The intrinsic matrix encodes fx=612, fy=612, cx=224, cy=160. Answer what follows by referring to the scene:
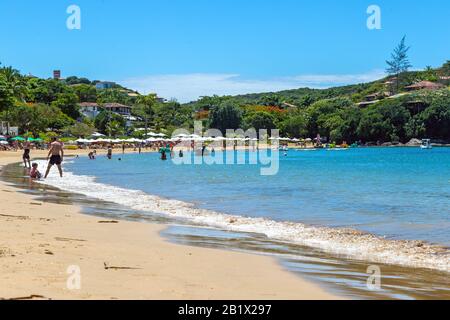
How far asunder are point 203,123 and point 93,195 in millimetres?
112416

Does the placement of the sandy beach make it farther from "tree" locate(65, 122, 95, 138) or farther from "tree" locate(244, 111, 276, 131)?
"tree" locate(244, 111, 276, 131)

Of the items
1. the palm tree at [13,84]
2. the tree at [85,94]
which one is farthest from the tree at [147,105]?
the palm tree at [13,84]

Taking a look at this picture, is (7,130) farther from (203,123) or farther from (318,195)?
(318,195)

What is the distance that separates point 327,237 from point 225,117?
375 feet

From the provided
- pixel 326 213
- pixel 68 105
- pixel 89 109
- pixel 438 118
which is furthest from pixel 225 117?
pixel 326 213

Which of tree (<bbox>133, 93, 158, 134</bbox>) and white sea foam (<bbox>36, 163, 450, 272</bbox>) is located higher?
tree (<bbox>133, 93, 158, 134</bbox>)

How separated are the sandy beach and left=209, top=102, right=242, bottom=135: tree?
374 feet

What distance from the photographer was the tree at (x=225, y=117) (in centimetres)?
12500

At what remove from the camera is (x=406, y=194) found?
2409cm

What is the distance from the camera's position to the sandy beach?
20.0 feet

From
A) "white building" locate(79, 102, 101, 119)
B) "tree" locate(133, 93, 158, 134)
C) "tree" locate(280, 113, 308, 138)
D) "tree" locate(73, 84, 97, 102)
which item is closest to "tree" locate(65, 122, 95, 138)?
"tree" locate(133, 93, 158, 134)

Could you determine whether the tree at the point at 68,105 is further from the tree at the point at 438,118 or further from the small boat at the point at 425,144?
the tree at the point at 438,118

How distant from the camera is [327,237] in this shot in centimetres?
1202

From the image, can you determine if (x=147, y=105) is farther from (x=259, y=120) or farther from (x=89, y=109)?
(x=259, y=120)
